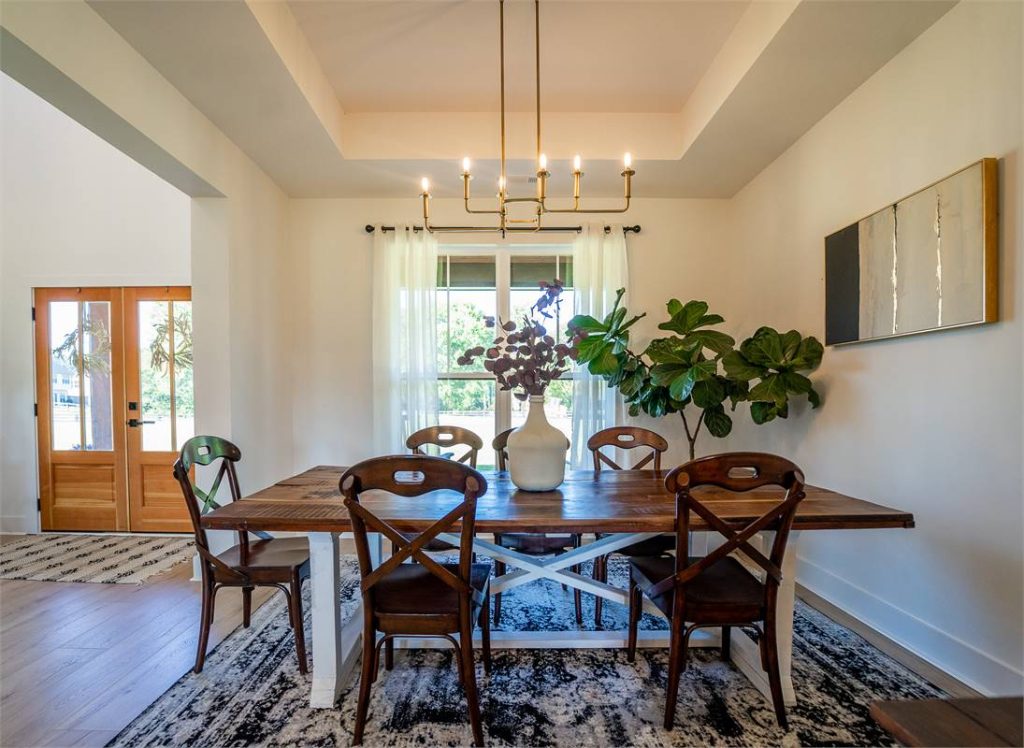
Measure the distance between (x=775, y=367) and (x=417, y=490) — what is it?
2.17 meters

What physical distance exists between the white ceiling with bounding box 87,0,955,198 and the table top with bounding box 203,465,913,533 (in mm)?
1980

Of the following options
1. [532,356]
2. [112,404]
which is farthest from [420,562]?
[112,404]

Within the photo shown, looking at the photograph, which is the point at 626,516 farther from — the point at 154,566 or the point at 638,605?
the point at 154,566

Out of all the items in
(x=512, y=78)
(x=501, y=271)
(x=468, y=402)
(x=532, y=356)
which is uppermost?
(x=512, y=78)

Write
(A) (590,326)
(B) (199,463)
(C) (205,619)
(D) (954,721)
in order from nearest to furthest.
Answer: (D) (954,721) → (C) (205,619) → (B) (199,463) → (A) (590,326)

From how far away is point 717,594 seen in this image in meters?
1.59

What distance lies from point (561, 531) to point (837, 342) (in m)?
1.97

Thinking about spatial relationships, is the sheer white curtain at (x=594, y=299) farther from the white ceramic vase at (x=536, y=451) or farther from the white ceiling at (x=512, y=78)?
the white ceramic vase at (x=536, y=451)

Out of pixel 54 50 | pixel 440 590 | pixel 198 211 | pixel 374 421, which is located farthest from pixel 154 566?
pixel 54 50

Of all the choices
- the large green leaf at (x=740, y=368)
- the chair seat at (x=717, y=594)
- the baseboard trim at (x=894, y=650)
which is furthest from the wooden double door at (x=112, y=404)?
the baseboard trim at (x=894, y=650)

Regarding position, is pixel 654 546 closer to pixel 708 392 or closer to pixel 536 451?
pixel 536 451

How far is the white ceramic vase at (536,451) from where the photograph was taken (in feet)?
6.27

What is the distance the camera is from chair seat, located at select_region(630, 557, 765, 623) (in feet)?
5.09

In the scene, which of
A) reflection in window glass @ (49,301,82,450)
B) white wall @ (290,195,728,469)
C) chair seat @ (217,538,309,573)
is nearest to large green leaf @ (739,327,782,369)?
white wall @ (290,195,728,469)
